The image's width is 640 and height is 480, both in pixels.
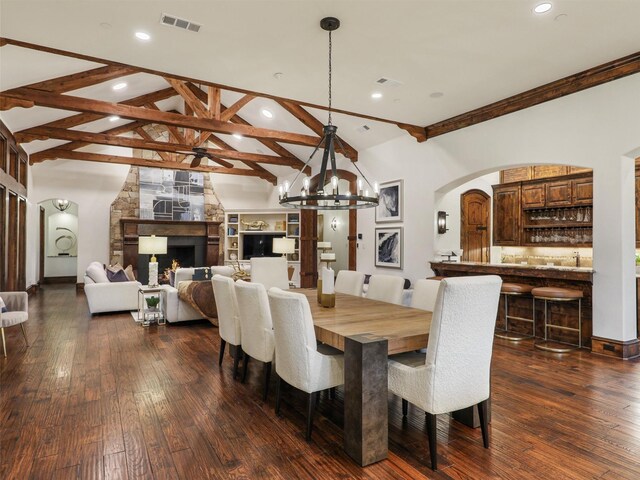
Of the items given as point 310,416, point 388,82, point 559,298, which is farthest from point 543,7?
point 310,416

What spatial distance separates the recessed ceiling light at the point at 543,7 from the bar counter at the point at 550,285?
292 cm

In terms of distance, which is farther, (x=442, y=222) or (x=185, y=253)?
(x=185, y=253)

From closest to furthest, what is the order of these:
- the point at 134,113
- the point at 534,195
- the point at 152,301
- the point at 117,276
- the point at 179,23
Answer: the point at 179,23
the point at 152,301
the point at 134,113
the point at 117,276
the point at 534,195

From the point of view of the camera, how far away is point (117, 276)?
279 inches

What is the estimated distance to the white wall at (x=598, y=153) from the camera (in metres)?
4.32

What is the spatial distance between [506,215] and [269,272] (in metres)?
5.36

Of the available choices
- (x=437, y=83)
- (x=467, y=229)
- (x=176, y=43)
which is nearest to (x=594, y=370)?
(x=437, y=83)

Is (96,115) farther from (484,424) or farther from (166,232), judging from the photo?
(484,424)

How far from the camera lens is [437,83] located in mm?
4918

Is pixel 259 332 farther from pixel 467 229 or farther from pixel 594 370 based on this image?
pixel 467 229

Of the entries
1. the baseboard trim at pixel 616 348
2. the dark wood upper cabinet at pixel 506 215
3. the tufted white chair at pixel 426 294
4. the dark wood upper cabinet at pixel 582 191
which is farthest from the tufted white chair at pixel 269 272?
the dark wood upper cabinet at pixel 582 191

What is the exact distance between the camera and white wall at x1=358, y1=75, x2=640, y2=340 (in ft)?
14.2

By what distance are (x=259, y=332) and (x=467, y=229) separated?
625 cm

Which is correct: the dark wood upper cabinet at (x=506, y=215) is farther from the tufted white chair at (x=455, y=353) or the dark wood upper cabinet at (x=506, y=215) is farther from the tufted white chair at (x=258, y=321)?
the tufted white chair at (x=258, y=321)
